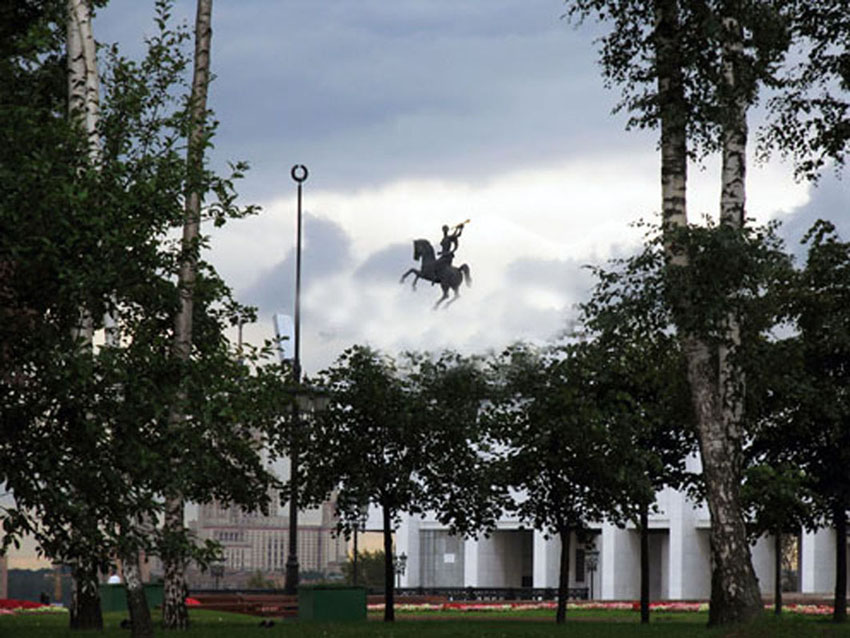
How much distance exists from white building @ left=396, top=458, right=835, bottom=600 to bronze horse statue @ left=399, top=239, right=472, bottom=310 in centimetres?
1518

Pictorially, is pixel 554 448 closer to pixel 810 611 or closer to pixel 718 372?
pixel 718 372

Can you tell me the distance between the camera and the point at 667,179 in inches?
861

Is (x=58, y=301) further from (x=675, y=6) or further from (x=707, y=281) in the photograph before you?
(x=675, y=6)

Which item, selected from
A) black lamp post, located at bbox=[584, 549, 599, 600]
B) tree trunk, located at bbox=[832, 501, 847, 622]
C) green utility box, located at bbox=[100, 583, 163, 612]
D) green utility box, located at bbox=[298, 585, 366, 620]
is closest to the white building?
black lamp post, located at bbox=[584, 549, 599, 600]

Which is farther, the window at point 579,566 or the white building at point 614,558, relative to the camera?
the window at point 579,566

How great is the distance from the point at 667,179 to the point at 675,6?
2.75 meters

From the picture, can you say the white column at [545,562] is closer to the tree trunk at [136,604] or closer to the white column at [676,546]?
the white column at [676,546]

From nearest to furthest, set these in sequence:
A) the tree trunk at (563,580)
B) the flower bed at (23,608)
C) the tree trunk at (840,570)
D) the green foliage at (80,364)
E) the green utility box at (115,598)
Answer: the green foliage at (80,364), the tree trunk at (840,570), the tree trunk at (563,580), the green utility box at (115,598), the flower bed at (23,608)

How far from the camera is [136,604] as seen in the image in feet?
64.0

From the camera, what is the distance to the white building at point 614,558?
79000 millimetres

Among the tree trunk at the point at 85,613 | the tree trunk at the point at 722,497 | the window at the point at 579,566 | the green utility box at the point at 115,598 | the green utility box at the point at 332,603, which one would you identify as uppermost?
the tree trunk at the point at 722,497

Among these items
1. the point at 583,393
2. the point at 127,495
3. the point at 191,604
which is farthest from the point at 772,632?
the point at 191,604

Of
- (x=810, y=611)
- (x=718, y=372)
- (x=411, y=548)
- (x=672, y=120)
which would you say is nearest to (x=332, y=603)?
(x=718, y=372)

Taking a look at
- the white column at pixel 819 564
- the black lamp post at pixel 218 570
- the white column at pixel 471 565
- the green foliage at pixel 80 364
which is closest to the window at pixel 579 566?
the white column at pixel 471 565
